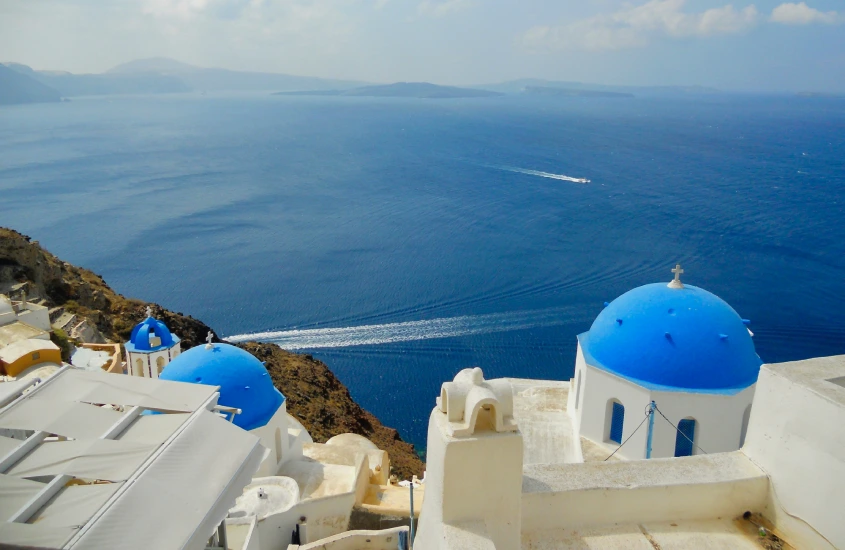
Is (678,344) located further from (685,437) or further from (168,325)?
(168,325)

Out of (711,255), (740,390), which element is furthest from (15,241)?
(711,255)

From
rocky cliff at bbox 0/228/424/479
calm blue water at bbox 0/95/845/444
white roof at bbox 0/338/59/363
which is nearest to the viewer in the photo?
white roof at bbox 0/338/59/363

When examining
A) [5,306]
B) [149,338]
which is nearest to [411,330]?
[149,338]

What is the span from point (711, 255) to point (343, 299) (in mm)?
29271

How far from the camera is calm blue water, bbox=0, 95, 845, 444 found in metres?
37.7

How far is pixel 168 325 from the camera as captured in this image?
3061 centimetres

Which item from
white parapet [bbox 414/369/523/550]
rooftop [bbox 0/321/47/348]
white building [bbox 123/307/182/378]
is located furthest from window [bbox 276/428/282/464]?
rooftop [bbox 0/321/47/348]

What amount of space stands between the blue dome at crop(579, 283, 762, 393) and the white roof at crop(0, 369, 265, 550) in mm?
9953

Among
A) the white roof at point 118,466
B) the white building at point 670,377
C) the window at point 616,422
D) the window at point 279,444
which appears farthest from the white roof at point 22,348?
the window at point 616,422

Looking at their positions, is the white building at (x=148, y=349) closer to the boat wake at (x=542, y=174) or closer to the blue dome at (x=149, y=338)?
the blue dome at (x=149, y=338)

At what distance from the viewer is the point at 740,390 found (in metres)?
13.0

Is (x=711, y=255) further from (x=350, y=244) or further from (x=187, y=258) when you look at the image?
(x=187, y=258)

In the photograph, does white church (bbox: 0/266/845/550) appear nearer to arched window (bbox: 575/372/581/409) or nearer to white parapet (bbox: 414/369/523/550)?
white parapet (bbox: 414/369/523/550)

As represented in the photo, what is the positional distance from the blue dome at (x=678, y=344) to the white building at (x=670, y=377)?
0.07 feet
